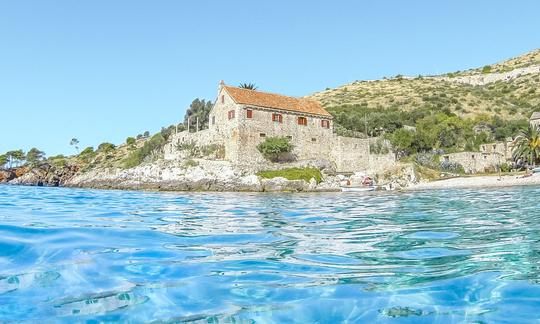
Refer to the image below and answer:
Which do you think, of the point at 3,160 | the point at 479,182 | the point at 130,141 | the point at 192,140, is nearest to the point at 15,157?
the point at 3,160

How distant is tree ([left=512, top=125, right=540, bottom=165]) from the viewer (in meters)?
42.5

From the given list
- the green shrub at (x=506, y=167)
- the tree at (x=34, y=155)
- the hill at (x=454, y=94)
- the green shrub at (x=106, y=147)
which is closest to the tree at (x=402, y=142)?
the green shrub at (x=506, y=167)

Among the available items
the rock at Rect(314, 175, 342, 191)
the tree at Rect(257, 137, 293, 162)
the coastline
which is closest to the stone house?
the tree at Rect(257, 137, 293, 162)

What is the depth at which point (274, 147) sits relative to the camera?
41.7 metres

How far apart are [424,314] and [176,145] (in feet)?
144

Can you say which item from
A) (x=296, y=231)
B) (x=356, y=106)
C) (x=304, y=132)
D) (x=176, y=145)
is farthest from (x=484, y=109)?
(x=296, y=231)

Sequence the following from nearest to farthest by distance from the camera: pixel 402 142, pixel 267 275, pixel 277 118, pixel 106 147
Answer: pixel 267 275 < pixel 277 118 < pixel 402 142 < pixel 106 147

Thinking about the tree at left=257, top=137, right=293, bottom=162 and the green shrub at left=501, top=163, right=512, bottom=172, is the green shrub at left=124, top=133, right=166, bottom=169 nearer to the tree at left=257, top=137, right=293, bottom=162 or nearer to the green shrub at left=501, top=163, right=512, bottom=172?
the tree at left=257, top=137, right=293, bottom=162

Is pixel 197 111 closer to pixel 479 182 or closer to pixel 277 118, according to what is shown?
pixel 277 118

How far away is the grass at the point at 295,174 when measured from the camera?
38.4m

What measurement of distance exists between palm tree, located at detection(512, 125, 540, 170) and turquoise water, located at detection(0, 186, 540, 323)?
132 ft

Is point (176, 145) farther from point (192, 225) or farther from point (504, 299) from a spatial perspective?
point (504, 299)

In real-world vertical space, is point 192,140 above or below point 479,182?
above

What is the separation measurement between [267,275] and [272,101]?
40.2 metres
